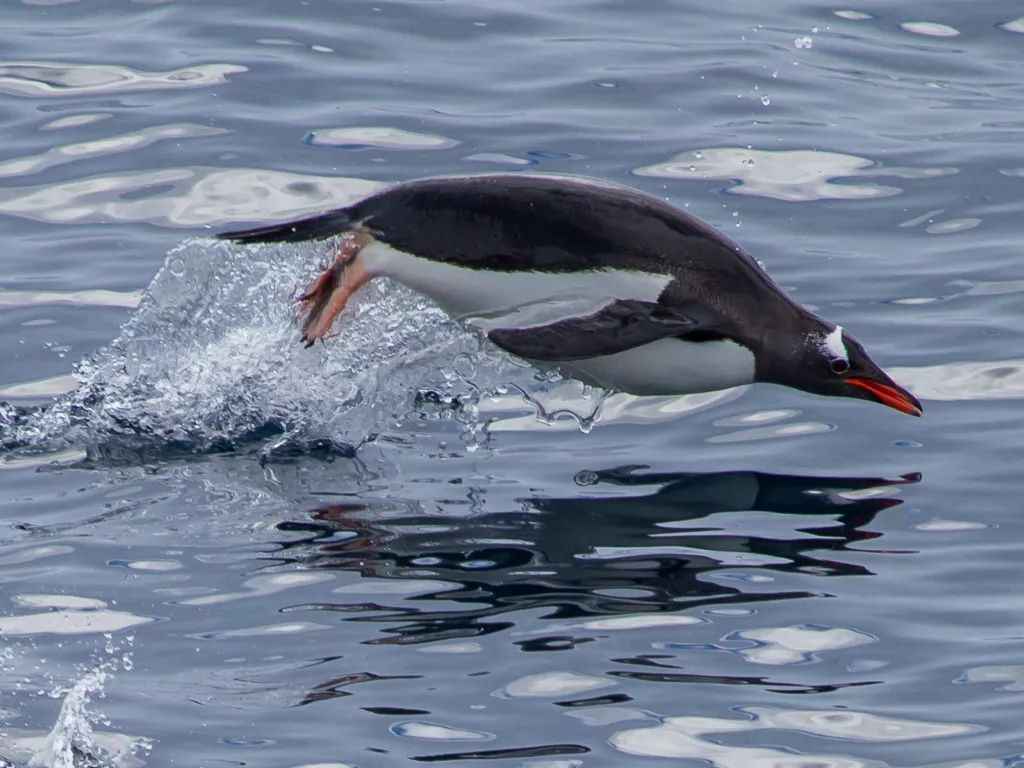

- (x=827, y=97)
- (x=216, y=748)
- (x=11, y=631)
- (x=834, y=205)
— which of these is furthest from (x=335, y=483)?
(x=827, y=97)

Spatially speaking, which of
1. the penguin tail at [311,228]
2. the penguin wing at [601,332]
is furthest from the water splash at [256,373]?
the penguin wing at [601,332]

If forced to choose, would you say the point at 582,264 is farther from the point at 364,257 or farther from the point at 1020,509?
the point at 1020,509

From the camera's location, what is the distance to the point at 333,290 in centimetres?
842

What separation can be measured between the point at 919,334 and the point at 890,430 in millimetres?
994

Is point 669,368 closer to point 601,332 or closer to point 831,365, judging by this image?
point 601,332

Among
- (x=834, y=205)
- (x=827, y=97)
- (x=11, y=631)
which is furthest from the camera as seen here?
(x=827, y=97)

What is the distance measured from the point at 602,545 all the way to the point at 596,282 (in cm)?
131

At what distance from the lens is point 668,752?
18.7ft

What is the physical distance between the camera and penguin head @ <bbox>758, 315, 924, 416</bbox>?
8219 mm

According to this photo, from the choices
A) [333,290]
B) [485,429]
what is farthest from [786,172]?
[333,290]

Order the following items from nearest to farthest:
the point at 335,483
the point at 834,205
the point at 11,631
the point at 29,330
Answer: the point at 11,631, the point at 335,483, the point at 29,330, the point at 834,205

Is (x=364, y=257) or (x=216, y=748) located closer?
(x=216, y=748)

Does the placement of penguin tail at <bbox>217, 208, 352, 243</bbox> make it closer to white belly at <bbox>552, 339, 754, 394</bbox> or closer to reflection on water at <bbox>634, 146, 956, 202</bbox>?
white belly at <bbox>552, 339, 754, 394</bbox>

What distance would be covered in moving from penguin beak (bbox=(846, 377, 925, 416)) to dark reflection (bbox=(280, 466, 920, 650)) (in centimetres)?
43
